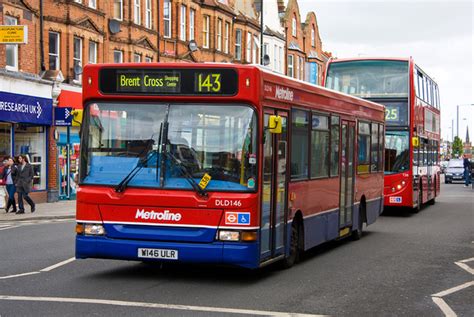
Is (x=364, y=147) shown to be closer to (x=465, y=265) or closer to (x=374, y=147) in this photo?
(x=374, y=147)

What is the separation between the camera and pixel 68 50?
106 ft

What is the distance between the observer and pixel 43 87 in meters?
30.3

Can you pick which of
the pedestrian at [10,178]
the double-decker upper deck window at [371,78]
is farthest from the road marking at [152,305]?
the pedestrian at [10,178]

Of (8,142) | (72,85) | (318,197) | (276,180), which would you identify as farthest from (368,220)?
(72,85)

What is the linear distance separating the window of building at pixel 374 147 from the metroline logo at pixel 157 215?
8536mm

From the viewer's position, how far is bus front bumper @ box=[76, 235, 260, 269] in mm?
10031

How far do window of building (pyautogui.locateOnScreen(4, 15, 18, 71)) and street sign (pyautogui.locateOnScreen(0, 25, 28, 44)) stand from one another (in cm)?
285

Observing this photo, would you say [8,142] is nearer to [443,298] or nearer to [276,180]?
[276,180]

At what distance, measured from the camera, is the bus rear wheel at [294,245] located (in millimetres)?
11962

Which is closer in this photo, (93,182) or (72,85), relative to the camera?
(93,182)

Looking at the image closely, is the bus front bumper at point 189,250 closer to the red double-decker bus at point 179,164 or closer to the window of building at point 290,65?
the red double-decker bus at point 179,164

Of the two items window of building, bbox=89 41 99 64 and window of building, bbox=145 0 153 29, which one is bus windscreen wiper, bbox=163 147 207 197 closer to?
window of building, bbox=89 41 99 64

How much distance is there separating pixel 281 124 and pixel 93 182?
2.47 metres

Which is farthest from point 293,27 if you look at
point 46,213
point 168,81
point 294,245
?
point 168,81
